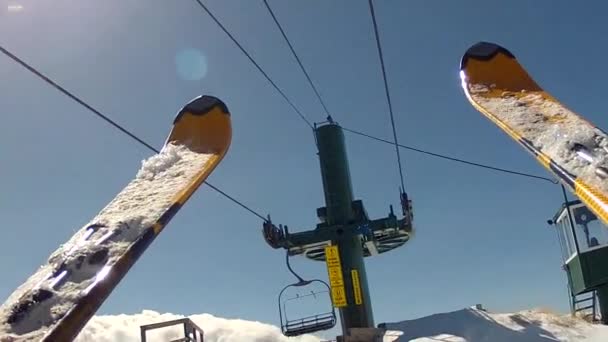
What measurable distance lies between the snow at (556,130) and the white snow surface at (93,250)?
2.29 meters

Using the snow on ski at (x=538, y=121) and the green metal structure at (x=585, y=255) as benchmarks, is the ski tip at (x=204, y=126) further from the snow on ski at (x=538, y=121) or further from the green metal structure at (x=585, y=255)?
the green metal structure at (x=585, y=255)

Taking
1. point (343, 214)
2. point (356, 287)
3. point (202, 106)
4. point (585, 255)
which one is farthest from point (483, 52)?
point (585, 255)

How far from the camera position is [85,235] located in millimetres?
3596

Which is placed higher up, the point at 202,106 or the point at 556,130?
the point at 202,106

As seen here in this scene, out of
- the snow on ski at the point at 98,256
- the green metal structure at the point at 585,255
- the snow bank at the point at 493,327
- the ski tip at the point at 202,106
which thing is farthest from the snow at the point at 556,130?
the snow bank at the point at 493,327

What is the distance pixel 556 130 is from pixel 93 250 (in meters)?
2.93

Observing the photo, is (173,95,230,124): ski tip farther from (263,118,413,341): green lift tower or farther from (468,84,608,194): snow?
(263,118,413,341): green lift tower

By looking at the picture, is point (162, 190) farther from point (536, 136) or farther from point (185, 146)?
point (536, 136)

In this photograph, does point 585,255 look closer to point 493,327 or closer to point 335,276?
point 335,276

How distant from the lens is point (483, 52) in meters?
6.80

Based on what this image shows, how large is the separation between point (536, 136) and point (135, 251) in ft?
8.73

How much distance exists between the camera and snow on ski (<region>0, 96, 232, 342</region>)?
2778 mm

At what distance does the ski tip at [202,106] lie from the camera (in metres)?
6.50

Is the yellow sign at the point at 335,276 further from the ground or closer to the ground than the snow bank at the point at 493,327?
further from the ground
